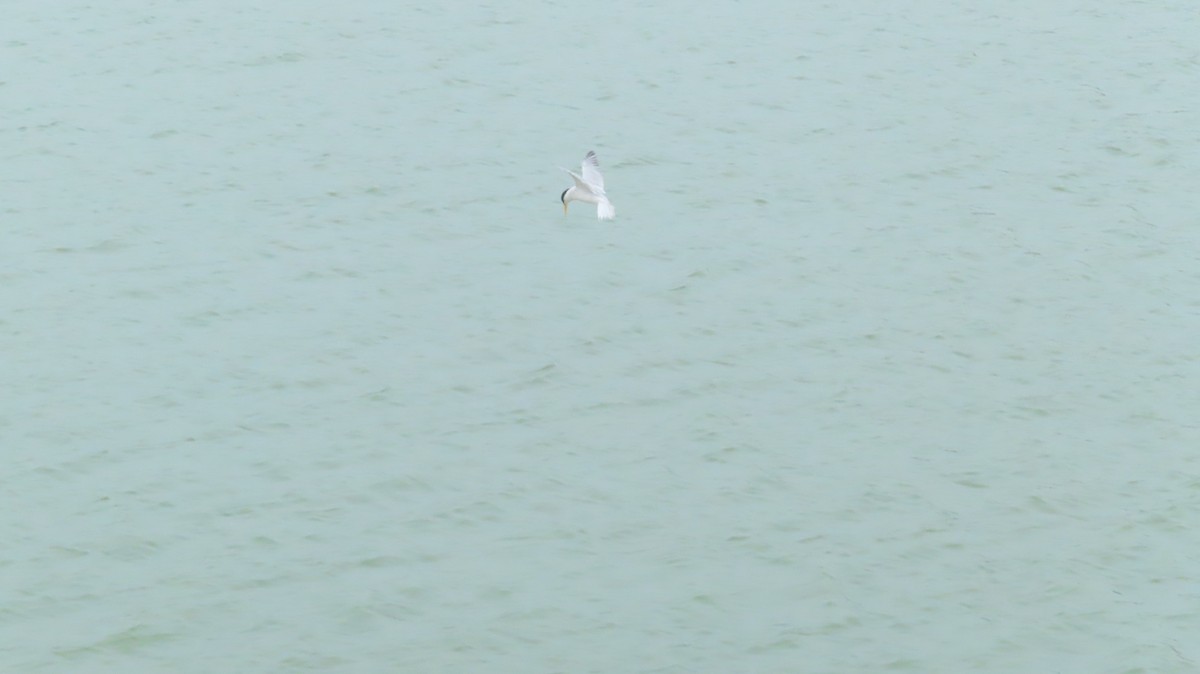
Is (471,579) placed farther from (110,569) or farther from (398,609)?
(110,569)

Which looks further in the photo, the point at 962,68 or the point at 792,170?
the point at 962,68

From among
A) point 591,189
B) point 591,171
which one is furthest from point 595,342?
point 591,171

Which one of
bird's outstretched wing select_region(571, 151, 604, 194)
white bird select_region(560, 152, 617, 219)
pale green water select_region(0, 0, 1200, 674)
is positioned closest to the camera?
pale green water select_region(0, 0, 1200, 674)

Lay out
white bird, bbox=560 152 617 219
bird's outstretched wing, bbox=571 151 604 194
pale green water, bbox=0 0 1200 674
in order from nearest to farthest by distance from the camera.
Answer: pale green water, bbox=0 0 1200 674
white bird, bbox=560 152 617 219
bird's outstretched wing, bbox=571 151 604 194

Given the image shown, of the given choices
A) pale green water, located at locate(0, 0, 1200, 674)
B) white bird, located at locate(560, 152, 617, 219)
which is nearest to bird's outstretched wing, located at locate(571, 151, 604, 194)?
white bird, located at locate(560, 152, 617, 219)

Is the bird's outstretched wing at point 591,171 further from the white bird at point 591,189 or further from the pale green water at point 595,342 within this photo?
the pale green water at point 595,342

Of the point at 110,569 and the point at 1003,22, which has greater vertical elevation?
the point at 1003,22

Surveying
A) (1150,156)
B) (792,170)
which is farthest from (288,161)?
(1150,156)

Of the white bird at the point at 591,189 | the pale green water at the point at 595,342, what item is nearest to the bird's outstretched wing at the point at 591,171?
the white bird at the point at 591,189

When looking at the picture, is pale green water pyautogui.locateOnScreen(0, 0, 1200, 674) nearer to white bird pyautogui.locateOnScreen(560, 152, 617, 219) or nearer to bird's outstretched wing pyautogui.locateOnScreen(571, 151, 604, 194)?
white bird pyautogui.locateOnScreen(560, 152, 617, 219)
